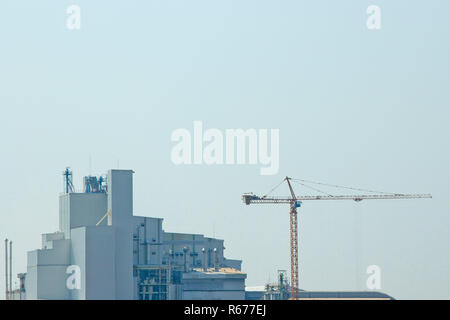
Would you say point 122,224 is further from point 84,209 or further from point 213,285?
point 213,285

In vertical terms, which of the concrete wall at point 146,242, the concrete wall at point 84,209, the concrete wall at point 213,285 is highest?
the concrete wall at point 84,209

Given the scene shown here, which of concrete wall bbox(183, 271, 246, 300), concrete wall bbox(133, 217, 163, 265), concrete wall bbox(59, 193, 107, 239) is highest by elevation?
concrete wall bbox(59, 193, 107, 239)

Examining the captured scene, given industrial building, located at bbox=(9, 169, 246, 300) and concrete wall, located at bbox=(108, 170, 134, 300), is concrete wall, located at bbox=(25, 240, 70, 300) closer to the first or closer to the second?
industrial building, located at bbox=(9, 169, 246, 300)

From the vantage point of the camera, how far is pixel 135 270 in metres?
164

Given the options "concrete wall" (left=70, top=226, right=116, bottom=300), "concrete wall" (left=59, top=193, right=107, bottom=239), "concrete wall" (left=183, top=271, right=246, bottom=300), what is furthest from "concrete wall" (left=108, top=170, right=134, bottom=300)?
"concrete wall" (left=183, top=271, right=246, bottom=300)

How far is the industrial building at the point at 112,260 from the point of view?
159m

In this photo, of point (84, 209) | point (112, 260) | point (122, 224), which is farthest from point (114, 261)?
point (84, 209)

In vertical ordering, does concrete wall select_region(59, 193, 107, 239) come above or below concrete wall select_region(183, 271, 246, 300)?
above

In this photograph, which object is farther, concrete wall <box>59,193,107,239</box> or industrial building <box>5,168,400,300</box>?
concrete wall <box>59,193,107,239</box>

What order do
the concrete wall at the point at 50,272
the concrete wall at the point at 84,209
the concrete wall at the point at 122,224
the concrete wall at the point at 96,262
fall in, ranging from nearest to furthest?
the concrete wall at the point at 96,262
the concrete wall at the point at 122,224
the concrete wall at the point at 50,272
the concrete wall at the point at 84,209

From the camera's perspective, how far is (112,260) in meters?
160

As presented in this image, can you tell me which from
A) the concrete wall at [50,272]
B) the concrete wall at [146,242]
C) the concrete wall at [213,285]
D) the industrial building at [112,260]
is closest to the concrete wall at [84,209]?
the industrial building at [112,260]

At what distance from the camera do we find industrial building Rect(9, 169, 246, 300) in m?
159

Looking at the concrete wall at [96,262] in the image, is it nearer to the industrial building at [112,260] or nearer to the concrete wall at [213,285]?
the industrial building at [112,260]
